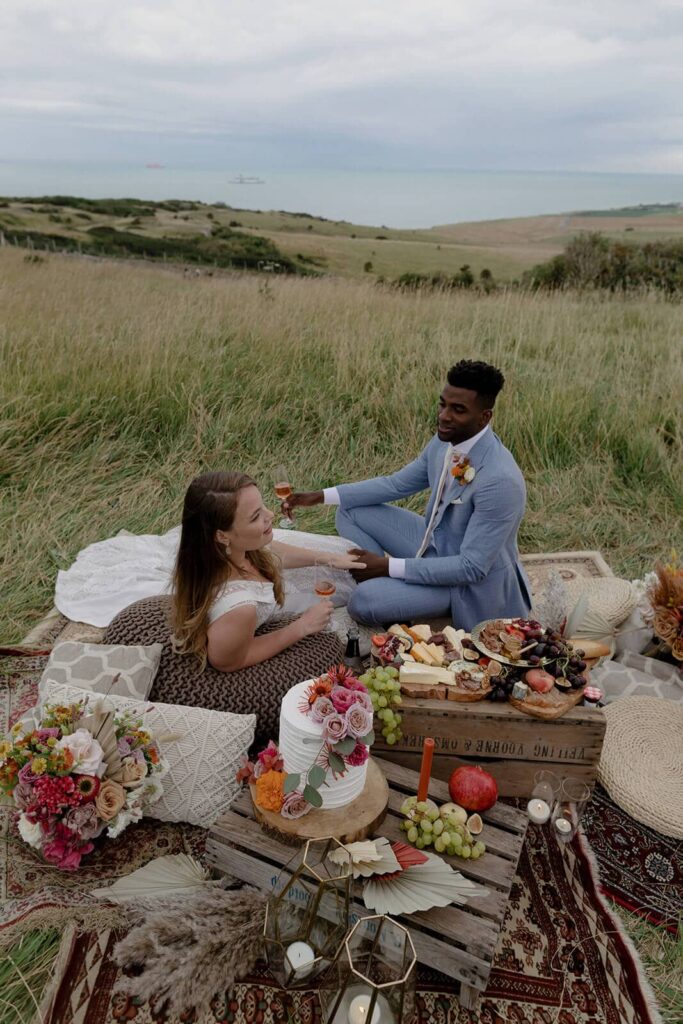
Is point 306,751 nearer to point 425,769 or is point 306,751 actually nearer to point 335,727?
point 335,727

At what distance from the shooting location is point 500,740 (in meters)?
2.85

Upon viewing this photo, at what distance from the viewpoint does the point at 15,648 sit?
382 centimetres

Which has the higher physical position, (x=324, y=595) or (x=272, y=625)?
(x=324, y=595)

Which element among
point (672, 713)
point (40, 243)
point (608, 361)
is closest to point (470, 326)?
point (608, 361)

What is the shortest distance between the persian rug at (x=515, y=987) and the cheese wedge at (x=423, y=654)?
37.2 inches

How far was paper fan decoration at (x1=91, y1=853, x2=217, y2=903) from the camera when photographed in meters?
2.40

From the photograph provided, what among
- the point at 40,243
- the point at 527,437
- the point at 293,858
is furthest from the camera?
the point at 40,243

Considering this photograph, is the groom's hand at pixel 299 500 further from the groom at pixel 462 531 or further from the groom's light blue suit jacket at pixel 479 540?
the groom's light blue suit jacket at pixel 479 540

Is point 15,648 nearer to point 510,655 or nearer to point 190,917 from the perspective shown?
point 190,917

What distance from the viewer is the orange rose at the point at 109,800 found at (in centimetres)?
244

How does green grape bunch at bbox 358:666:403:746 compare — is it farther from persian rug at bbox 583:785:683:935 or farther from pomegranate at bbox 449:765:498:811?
persian rug at bbox 583:785:683:935

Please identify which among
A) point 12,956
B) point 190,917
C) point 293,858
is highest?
point 293,858

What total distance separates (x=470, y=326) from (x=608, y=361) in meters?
1.74

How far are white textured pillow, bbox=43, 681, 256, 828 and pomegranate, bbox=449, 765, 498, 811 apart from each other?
862 millimetres
